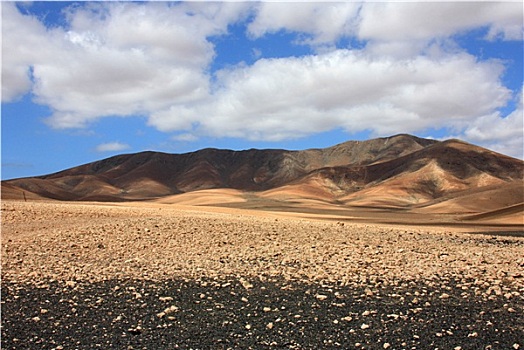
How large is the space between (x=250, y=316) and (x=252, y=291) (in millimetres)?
1558

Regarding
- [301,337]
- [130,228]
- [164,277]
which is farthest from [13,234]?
[301,337]

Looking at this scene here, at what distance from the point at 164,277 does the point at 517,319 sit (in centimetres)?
758

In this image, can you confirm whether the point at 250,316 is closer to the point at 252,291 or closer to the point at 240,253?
the point at 252,291

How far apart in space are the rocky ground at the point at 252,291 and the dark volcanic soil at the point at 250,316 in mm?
23

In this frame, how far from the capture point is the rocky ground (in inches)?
321

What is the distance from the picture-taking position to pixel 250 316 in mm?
9164

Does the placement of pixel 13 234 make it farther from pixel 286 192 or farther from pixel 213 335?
pixel 286 192

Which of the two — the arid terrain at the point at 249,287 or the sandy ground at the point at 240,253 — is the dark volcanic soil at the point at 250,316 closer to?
the arid terrain at the point at 249,287

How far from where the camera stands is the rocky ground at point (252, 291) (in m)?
8.16

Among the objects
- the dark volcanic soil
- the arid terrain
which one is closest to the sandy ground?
→ the arid terrain

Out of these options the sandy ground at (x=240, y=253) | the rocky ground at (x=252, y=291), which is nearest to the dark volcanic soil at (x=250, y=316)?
the rocky ground at (x=252, y=291)

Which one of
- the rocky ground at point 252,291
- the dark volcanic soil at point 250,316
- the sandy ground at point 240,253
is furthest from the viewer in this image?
the sandy ground at point 240,253

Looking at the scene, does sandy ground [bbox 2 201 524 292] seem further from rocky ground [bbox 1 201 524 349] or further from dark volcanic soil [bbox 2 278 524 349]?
dark volcanic soil [bbox 2 278 524 349]

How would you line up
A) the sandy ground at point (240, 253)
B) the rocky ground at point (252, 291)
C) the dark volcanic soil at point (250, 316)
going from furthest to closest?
the sandy ground at point (240, 253)
the rocky ground at point (252, 291)
the dark volcanic soil at point (250, 316)
